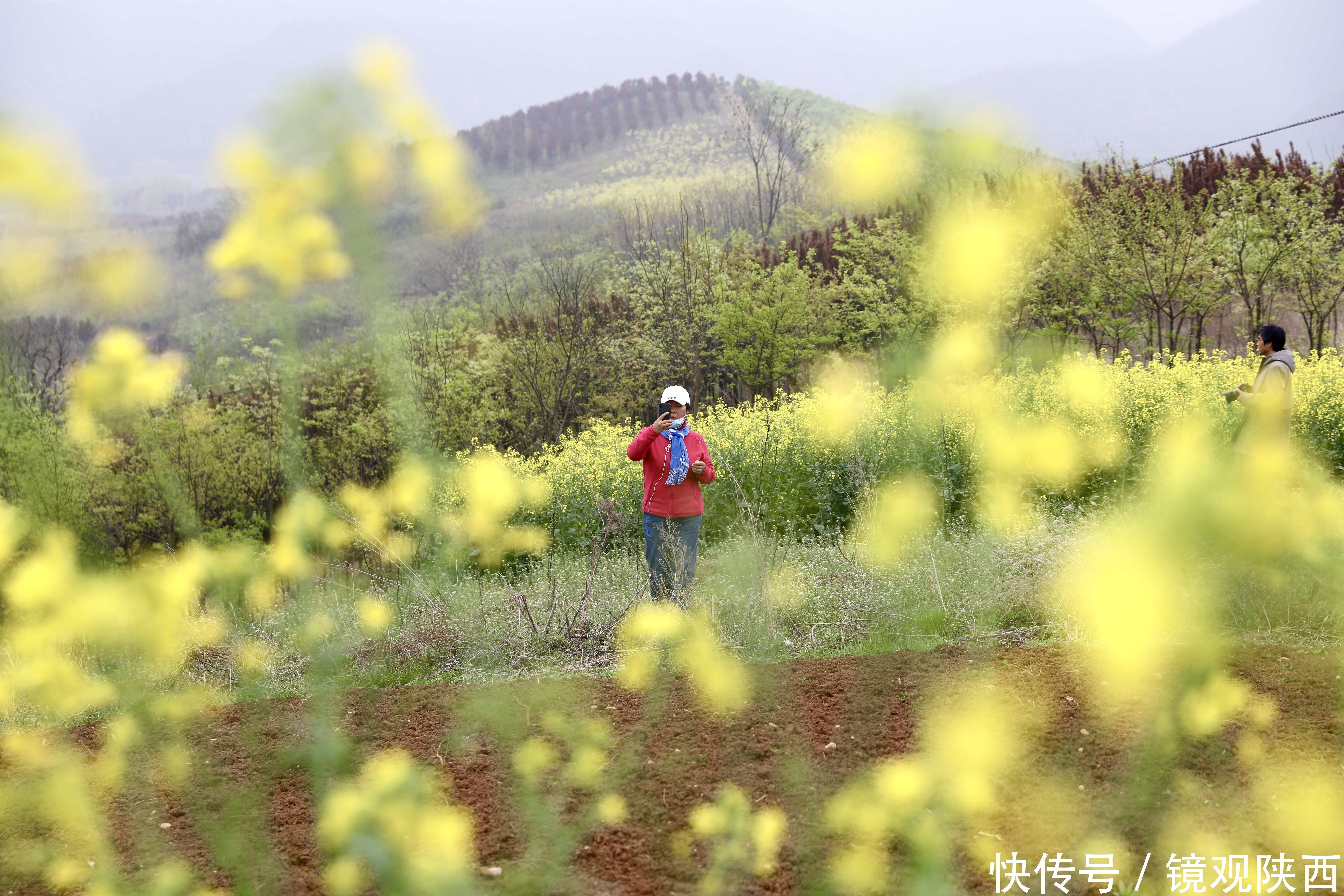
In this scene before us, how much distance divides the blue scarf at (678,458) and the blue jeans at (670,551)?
0.87 ft

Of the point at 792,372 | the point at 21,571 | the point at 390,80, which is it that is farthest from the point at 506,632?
the point at 792,372

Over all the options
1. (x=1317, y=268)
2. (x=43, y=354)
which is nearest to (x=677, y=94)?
(x=1317, y=268)

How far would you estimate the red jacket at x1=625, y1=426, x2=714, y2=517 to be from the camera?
575 centimetres

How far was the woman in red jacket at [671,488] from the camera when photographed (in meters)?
5.63

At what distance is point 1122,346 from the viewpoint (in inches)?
716

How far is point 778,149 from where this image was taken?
34.7 m

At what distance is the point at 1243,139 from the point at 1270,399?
14259 millimetres

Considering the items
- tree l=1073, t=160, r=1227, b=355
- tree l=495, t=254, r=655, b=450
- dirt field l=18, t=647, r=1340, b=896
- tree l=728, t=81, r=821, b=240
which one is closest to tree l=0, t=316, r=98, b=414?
dirt field l=18, t=647, r=1340, b=896

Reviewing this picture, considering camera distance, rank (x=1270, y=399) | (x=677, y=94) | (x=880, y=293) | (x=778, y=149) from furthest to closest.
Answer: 1. (x=677, y=94)
2. (x=778, y=149)
3. (x=880, y=293)
4. (x=1270, y=399)

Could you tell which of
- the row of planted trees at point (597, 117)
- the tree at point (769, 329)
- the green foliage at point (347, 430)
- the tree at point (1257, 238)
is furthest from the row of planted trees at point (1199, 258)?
the row of planted trees at point (597, 117)

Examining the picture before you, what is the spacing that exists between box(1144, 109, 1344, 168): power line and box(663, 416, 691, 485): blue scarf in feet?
47.1

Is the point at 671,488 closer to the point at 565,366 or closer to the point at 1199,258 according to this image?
the point at 565,366

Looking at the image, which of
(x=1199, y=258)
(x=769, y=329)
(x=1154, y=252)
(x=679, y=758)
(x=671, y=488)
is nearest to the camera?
(x=679, y=758)

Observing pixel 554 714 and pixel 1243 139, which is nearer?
pixel 554 714
